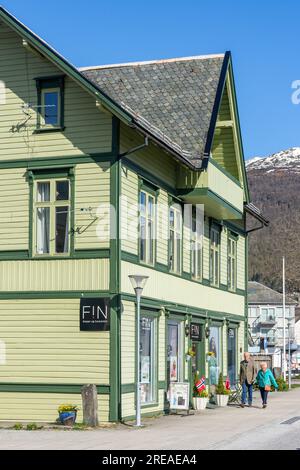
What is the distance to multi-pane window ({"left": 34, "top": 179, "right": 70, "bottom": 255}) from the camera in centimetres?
2520

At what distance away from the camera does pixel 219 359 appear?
118 feet

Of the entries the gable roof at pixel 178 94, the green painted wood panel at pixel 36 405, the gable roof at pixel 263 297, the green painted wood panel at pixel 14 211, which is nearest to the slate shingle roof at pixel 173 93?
the gable roof at pixel 178 94

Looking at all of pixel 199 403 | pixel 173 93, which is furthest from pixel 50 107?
pixel 199 403

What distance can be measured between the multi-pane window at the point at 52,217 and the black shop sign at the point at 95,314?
1.59m

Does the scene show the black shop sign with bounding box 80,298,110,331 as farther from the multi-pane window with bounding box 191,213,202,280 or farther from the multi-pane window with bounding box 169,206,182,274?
the multi-pane window with bounding box 191,213,202,280

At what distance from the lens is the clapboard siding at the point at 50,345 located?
24.3 metres

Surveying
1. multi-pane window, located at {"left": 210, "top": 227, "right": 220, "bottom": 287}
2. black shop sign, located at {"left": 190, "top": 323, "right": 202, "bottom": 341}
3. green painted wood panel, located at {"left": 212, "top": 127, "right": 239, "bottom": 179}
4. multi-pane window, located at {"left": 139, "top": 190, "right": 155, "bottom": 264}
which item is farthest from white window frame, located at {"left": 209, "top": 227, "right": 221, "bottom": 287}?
multi-pane window, located at {"left": 139, "top": 190, "right": 155, "bottom": 264}

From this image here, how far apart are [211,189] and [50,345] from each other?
7.92 m

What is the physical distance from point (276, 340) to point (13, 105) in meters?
119

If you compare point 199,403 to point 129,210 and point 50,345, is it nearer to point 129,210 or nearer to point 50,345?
point 50,345

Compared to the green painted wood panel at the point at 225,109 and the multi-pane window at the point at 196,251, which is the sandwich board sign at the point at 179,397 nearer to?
the multi-pane window at the point at 196,251

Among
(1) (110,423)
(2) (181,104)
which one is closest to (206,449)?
(1) (110,423)

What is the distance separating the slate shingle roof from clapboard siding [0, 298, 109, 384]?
20.2 ft

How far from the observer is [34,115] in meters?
25.9
